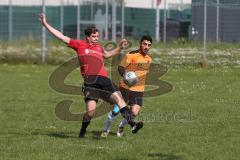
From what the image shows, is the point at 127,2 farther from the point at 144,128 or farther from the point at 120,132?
the point at 120,132

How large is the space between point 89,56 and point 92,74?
293 mm

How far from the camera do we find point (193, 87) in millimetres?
20469

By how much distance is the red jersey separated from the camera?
1168 centimetres

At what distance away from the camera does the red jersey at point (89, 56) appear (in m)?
11.7

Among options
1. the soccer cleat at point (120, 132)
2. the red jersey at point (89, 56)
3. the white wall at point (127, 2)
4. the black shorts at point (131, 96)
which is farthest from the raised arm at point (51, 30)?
the white wall at point (127, 2)

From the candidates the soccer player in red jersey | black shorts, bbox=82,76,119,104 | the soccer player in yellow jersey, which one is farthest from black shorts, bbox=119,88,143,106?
black shorts, bbox=82,76,119,104

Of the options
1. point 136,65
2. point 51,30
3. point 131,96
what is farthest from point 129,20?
point 51,30

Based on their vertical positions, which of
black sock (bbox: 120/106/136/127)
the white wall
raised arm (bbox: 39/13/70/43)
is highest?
the white wall

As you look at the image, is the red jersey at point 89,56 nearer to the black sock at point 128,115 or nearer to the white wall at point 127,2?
the black sock at point 128,115

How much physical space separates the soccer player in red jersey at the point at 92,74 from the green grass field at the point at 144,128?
1.57 ft

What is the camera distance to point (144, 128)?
12453 mm

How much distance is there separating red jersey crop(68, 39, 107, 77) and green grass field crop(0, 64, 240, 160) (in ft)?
3.33

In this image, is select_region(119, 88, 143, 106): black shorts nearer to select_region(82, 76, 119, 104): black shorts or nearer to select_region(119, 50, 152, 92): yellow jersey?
select_region(119, 50, 152, 92): yellow jersey

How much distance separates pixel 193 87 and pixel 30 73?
6954mm
